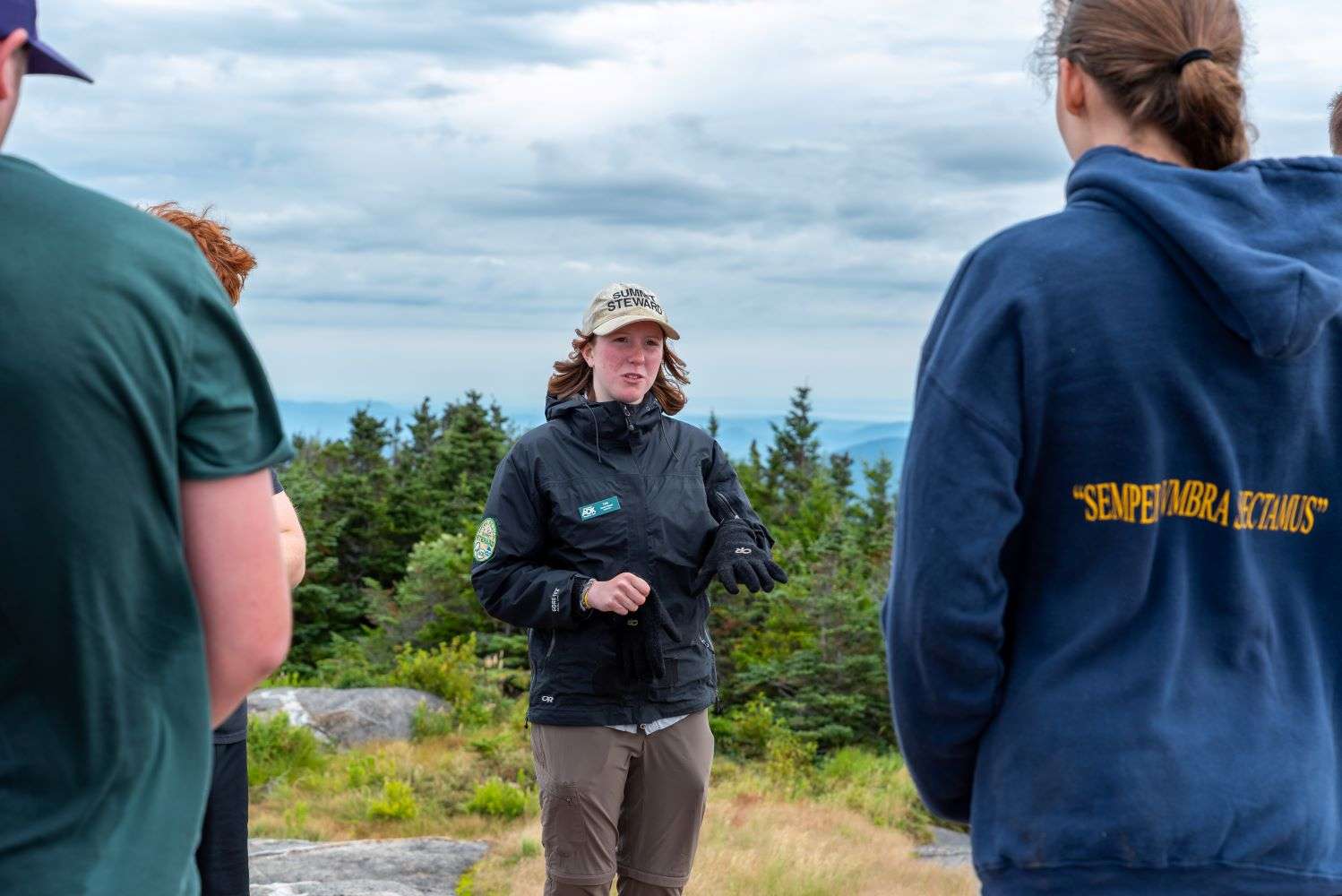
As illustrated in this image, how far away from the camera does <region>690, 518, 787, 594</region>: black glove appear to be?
4613 millimetres

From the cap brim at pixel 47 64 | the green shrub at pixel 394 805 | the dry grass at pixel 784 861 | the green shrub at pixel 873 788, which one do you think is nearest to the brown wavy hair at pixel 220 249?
the cap brim at pixel 47 64

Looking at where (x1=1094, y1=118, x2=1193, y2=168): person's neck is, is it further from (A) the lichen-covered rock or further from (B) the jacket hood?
(A) the lichen-covered rock

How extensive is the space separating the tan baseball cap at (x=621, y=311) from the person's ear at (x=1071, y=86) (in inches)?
110

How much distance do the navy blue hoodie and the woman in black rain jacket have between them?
2.48m

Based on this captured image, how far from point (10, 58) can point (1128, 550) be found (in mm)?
1581

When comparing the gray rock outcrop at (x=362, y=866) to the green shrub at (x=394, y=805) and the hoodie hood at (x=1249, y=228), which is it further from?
the hoodie hood at (x=1249, y=228)

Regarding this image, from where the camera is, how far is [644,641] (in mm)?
4551

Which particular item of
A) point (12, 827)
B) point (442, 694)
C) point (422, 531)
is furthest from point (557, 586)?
point (422, 531)

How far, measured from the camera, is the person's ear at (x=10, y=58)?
1644mm

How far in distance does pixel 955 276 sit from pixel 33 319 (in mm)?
1268

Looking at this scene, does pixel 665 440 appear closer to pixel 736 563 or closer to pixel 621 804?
pixel 736 563

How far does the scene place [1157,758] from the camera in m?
1.89

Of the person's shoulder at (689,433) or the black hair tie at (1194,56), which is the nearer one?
the black hair tie at (1194,56)

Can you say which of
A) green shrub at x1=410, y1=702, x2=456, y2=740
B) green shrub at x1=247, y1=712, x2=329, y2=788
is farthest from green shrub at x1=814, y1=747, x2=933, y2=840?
green shrub at x1=247, y1=712, x2=329, y2=788
